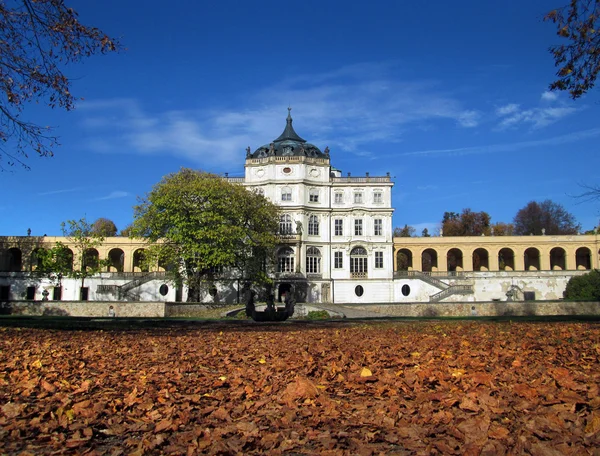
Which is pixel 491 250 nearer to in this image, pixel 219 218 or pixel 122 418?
pixel 219 218

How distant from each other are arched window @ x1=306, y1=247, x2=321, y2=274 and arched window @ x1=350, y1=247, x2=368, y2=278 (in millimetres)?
3431

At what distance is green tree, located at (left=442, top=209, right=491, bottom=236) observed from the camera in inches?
3511

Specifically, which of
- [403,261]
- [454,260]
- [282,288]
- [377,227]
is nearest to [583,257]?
[454,260]

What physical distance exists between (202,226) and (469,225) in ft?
191

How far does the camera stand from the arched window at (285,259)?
181 feet

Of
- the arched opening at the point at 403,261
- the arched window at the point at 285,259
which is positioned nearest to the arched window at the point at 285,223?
the arched window at the point at 285,259

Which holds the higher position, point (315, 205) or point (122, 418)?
point (315, 205)

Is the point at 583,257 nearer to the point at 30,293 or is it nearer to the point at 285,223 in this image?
the point at 285,223

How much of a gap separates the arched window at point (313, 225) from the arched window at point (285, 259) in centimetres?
307

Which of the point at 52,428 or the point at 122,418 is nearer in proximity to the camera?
the point at 52,428

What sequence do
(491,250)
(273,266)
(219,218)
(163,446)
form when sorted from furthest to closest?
1. (491,250)
2. (273,266)
3. (219,218)
4. (163,446)

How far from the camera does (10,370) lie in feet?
23.9

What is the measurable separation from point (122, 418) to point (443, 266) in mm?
61730

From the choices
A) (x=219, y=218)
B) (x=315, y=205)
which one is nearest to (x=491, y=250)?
(x=315, y=205)
